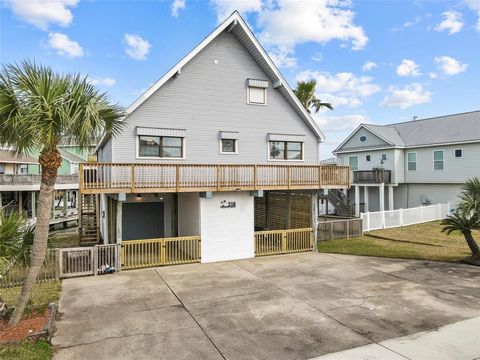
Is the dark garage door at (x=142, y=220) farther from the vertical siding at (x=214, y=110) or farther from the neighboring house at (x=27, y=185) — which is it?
the neighboring house at (x=27, y=185)

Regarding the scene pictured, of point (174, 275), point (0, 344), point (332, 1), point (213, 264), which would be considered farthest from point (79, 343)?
point (332, 1)

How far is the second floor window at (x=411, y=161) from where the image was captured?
2896 centimetres

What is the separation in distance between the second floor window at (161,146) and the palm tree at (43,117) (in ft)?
21.7

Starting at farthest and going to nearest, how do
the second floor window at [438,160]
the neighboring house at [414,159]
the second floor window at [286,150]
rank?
the second floor window at [438,160], the neighboring house at [414,159], the second floor window at [286,150]

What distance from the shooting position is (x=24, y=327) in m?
7.46

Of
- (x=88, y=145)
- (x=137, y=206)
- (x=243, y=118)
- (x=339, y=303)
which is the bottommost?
(x=339, y=303)

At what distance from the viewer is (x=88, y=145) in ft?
26.3

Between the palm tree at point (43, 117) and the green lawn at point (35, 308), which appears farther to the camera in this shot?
the palm tree at point (43, 117)

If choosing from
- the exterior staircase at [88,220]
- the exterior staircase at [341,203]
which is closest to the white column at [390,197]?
the exterior staircase at [341,203]

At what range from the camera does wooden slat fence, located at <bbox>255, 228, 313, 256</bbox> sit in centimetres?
1647

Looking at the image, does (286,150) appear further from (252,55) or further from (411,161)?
(411,161)

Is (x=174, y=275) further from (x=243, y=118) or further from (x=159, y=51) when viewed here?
(x=159, y=51)

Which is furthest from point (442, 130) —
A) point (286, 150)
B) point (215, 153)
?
point (215, 153)

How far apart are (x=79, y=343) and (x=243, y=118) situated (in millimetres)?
12359
